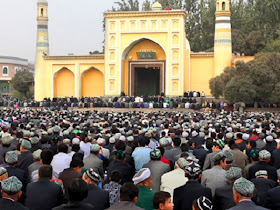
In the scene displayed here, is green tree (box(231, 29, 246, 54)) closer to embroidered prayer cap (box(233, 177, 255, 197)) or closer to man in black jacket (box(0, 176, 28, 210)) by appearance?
embroidered prayer cap (box(233, 177, 255, 197))

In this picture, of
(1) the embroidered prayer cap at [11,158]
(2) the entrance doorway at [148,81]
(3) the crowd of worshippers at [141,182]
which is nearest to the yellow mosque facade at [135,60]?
(2) the entrance doorway at [148,81]

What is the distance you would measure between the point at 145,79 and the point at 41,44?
370 inches

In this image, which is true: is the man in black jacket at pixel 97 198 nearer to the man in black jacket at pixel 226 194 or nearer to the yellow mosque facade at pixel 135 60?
the man in black jacket at pixel 226 194

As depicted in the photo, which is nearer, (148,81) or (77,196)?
(77,196)

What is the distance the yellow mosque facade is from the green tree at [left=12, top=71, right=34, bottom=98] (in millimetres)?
9695

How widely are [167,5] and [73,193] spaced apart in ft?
165

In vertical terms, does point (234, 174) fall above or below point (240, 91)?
below

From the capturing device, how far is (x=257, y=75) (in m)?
30.9

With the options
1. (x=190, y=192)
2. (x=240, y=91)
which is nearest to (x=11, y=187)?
(x=190, y=192)

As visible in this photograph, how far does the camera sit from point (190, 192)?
5.67 m

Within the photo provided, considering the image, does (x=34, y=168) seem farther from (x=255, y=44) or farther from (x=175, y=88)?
(x=255, y=44)

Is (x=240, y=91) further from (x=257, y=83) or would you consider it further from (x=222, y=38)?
(x=222, y=38)

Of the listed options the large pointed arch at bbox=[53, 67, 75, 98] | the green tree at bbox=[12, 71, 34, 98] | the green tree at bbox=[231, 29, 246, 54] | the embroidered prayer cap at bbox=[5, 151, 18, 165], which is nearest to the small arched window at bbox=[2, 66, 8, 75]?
the green tree at bbox=[12, 71, 34, 98]

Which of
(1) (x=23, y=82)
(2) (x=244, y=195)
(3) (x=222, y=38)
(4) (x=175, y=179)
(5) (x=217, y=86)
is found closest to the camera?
(2) (x=244, y=195)
